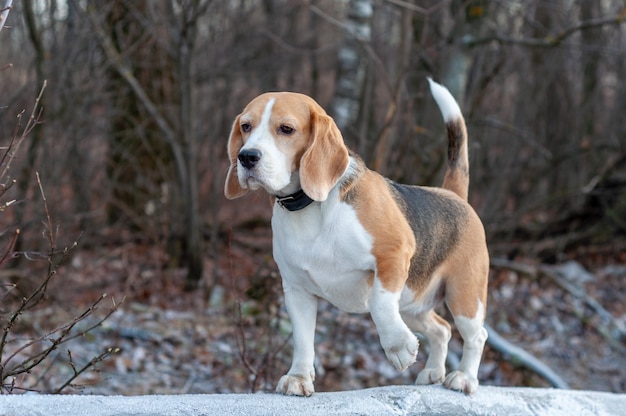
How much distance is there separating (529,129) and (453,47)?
6.44 metres

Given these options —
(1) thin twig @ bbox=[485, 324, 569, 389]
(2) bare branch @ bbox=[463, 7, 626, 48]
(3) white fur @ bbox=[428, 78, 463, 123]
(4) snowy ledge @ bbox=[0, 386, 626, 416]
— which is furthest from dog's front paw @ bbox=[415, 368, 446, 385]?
(2) bare branch @ bbox=[463, 7, 626, 48]

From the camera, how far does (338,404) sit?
3.89m

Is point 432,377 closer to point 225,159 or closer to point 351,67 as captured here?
point 351,67

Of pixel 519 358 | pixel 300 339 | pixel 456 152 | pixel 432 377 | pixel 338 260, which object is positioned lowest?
pixel 519 358

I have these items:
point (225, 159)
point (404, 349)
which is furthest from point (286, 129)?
point (225, 159)

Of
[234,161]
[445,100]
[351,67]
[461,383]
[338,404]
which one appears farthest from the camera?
[351,67]

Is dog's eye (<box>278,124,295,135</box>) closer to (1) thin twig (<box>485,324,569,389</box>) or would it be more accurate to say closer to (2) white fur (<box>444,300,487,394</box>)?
(2) white fur (<box>444,300,487,394</box>)

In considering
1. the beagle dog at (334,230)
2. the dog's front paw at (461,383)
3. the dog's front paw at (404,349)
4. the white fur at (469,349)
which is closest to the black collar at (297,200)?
the beagle dog at (334,230)

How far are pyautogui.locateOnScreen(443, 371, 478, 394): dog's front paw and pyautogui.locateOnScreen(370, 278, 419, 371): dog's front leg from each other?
0.81m

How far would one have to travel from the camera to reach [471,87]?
30.7 feet

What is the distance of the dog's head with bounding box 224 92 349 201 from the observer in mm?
3420

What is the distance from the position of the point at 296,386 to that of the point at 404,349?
616 mm

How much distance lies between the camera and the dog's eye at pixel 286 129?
3498mm

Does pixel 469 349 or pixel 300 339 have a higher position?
pixel 300 339
